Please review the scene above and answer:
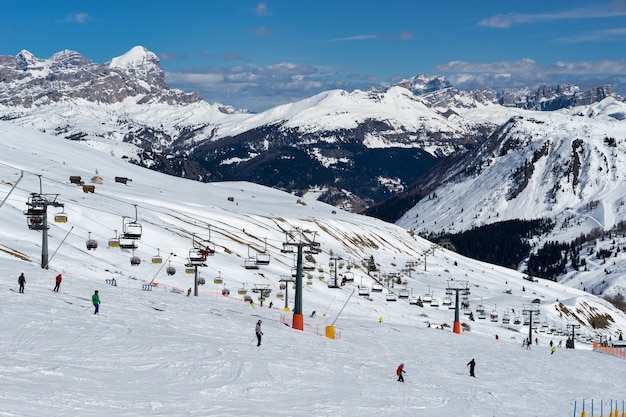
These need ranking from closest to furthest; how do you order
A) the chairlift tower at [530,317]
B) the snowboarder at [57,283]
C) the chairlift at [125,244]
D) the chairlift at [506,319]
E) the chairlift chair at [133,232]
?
the snowboarder at [57,283] < the chairlift chair at [133,232] < the chairlift at [125,244] < the chairlift tower at [530,317] < the chairlift at [506,319]

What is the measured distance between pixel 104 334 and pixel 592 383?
3480 cm

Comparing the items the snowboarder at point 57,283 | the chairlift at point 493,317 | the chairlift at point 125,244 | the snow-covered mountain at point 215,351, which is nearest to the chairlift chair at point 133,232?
the snow-covered mountain at point 215,351

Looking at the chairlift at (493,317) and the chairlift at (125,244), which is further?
the chairlift at (493,317)

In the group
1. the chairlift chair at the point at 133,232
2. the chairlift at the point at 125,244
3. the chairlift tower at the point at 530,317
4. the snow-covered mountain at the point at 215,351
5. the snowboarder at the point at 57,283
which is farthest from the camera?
the chairlift tower at the point at 530,317

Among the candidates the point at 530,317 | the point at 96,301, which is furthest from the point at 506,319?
the point at 96,301

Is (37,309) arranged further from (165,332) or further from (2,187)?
(2,187)

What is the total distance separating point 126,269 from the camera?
9119 centimetres

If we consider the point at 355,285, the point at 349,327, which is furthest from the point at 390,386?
the point at 355,285

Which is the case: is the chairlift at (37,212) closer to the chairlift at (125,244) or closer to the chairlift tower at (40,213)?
the chairlift tower at (40,213)

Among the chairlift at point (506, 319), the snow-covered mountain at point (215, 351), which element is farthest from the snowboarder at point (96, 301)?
the chairlift at point (506, 319)

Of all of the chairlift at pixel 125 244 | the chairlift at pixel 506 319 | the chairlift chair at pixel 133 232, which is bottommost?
the chairlift at pixel 506 319

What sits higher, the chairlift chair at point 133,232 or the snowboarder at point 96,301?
the chairlift chair at point 133,232

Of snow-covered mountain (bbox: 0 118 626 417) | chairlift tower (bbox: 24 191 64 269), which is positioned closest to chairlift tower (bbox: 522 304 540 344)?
snow-covered mountain (bbox: 0 118 626 417)

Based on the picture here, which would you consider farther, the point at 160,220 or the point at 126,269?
the point at 160,220
